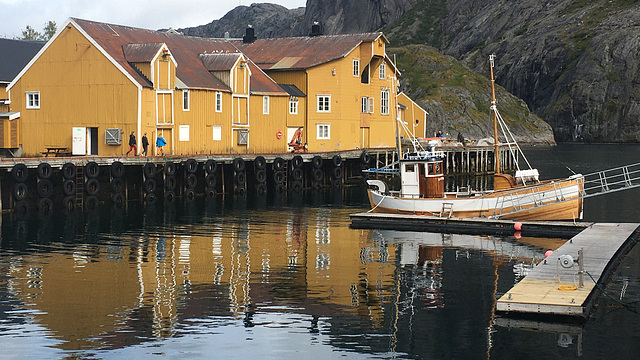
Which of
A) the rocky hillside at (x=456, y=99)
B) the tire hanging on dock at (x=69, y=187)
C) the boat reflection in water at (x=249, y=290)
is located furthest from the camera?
the rocky hillside at (x=456, y=99)

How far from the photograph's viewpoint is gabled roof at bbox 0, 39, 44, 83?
71.9 meters

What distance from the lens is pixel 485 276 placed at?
104ft

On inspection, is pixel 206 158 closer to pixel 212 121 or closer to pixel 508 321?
pixel 212 121

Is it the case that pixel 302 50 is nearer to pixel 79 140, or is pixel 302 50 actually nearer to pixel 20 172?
pixel 79 140

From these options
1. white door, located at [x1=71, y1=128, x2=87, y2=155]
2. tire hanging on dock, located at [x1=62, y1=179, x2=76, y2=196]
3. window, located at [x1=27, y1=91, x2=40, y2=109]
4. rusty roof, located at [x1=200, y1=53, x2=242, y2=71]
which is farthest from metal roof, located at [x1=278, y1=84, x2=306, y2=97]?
tire hanging on dock, located at [x1=62, y1=179, x2=76, y2=196]

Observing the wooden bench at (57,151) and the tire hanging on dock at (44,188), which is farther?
the wooden bench at (57,151)

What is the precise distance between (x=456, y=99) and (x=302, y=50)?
8619 centimetres

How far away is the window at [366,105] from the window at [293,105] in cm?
859

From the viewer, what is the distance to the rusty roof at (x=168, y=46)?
2363 inches

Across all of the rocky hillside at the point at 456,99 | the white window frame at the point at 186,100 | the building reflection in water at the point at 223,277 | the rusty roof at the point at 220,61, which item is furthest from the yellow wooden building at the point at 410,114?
the building reflection in water at the point at 223,277

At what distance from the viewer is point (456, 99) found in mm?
161875

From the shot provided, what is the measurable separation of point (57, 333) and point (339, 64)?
5640 cm

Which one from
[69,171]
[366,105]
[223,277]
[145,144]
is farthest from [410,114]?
[223,277]

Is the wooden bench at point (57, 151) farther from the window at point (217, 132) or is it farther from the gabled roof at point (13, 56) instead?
the gabled roof at point (13, 56)
